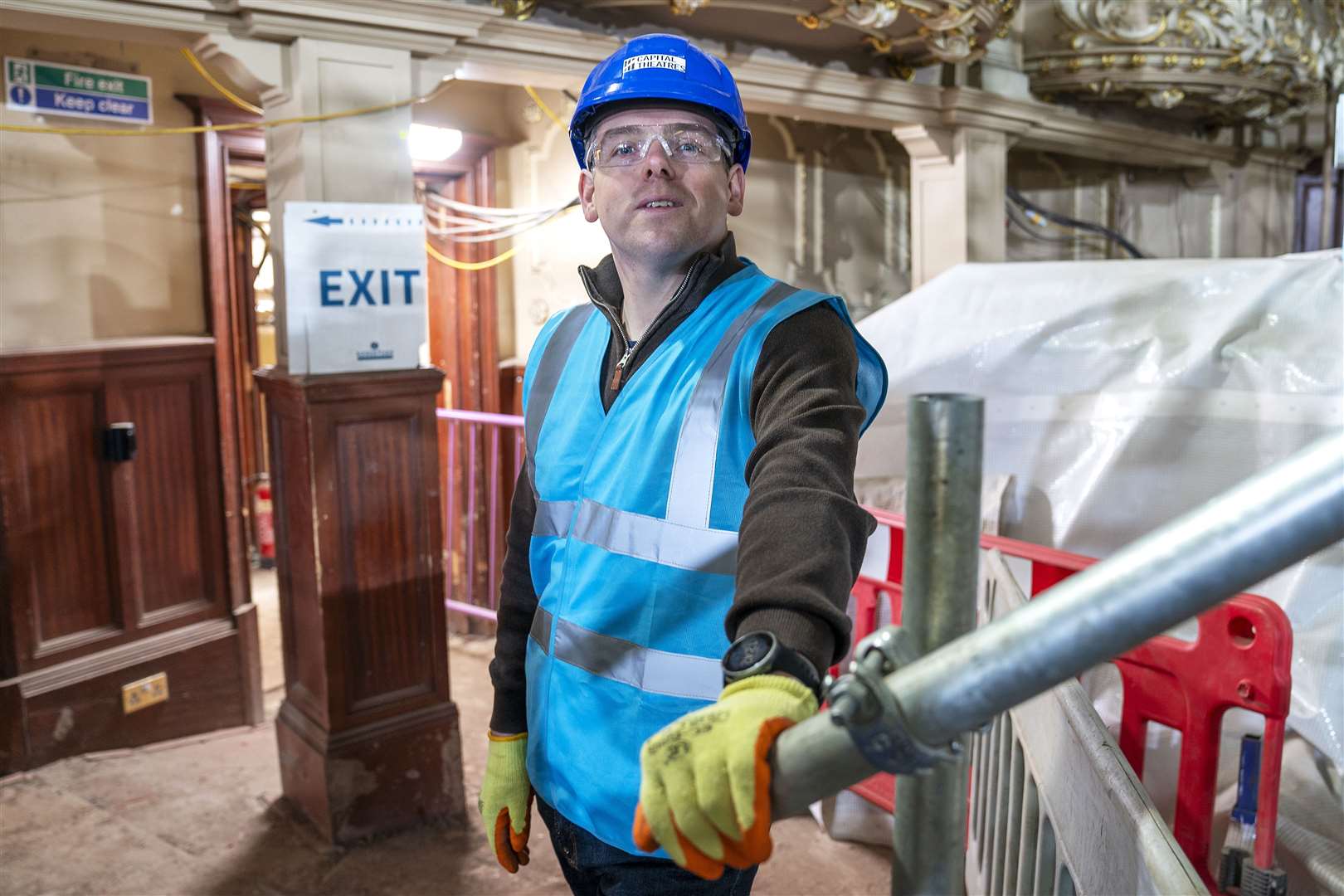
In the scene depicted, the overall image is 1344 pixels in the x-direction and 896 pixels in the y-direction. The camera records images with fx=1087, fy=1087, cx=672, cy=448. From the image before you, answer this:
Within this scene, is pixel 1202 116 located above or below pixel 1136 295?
above

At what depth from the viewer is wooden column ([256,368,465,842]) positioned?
11.0ft

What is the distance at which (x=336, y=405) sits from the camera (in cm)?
331

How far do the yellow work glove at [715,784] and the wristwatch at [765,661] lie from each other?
0.04 metres

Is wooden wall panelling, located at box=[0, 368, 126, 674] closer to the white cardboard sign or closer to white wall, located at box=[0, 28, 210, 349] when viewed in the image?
white wall, located at box=[0, 28, 210, 349]

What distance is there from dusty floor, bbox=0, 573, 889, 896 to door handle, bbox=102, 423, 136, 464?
1.13 metres

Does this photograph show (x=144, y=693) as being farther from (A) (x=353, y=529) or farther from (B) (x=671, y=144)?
(B) (x=671, y=144)

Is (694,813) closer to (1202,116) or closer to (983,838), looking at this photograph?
(983,838)

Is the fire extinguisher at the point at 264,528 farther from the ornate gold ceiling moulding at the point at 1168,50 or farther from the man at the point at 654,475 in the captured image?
the man at the point at 654,475

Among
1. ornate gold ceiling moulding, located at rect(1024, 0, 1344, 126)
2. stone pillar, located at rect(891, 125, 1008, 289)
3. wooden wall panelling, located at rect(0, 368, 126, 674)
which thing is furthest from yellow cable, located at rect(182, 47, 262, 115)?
ornate gold ceiling moulding, located at rect(1024, 0, 1344, 126)

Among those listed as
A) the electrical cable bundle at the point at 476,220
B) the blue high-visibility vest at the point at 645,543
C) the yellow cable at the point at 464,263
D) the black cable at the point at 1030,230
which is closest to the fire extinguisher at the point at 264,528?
the yellow cable at the point at 464,263

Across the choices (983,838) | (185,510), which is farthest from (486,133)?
(983,838)

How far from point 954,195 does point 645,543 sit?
4962 millimetres

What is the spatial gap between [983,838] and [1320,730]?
885 millimetres

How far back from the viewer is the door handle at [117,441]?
4141mm
